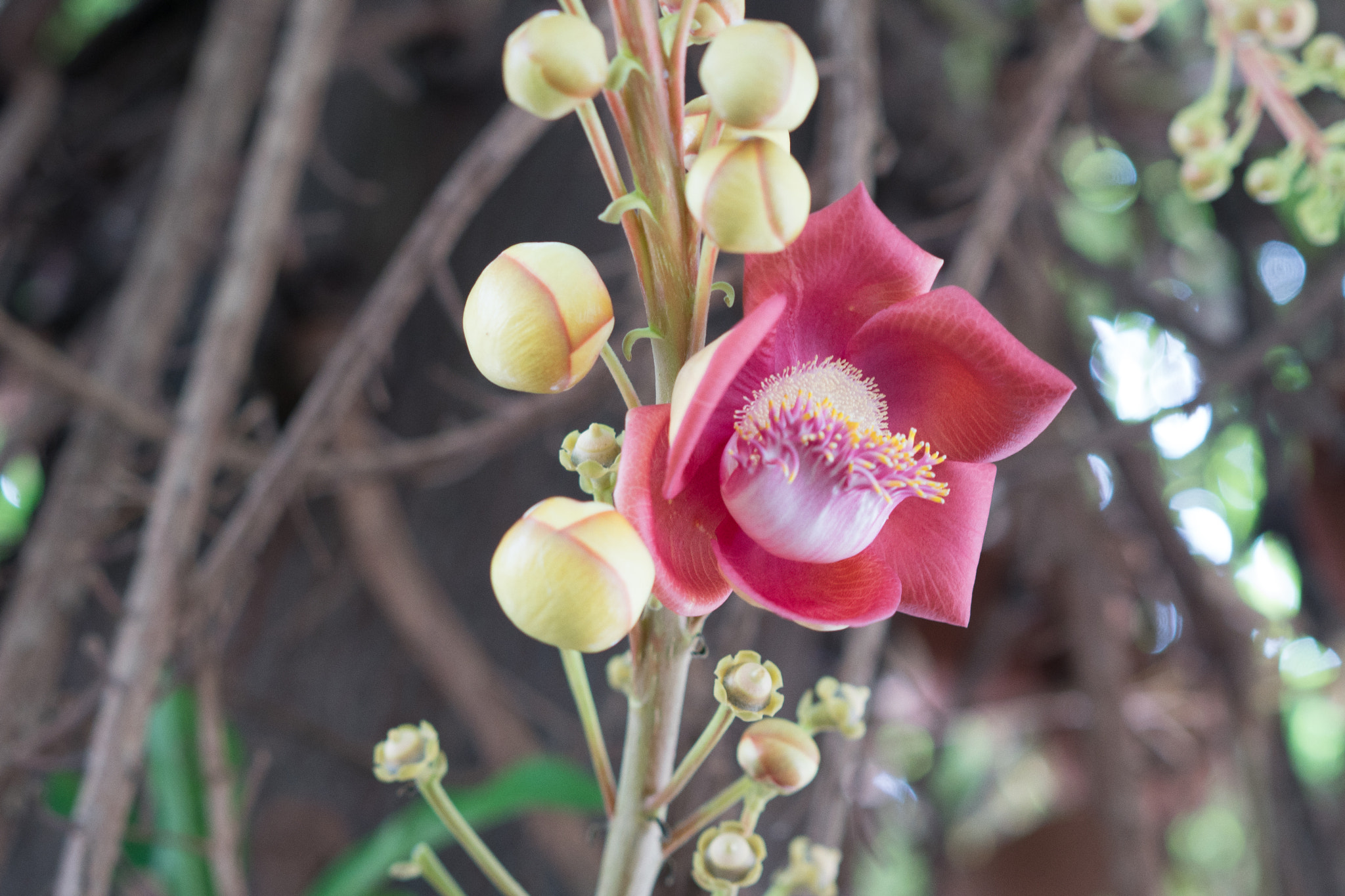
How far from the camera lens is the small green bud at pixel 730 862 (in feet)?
0.80

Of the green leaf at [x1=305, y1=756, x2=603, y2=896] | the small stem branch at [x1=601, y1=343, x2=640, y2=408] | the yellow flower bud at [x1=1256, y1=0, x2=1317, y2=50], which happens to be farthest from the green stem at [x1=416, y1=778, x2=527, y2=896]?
the yellow flower bud at [x1=1256, y1=0, x2=1317, y2=50]

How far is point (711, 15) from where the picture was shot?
255 mm

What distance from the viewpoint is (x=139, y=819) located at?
0.90 m

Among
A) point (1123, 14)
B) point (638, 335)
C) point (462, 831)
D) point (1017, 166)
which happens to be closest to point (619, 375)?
point (638, 335)

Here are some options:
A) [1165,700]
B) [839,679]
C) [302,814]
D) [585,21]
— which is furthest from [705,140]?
[1165,700]

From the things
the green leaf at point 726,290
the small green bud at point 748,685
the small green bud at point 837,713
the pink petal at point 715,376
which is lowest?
the small green bud at point 748,685

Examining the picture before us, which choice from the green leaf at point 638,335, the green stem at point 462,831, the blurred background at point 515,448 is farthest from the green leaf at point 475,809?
the green leaf at point 638,335

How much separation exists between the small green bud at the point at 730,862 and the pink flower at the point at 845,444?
67 mm

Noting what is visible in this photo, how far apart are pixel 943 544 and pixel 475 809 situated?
49 cm

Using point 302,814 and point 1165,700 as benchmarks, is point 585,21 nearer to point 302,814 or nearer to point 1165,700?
point 302,814

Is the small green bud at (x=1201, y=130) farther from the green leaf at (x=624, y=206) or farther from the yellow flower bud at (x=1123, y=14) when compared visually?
the green leaf at (x=624, y=206)

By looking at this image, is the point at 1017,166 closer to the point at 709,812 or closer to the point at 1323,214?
the point at 1323,214

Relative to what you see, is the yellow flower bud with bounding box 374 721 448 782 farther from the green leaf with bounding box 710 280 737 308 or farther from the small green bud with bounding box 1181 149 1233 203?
the small green bud with bounding box 1181 149 1233 203

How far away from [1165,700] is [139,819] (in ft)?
4.17
